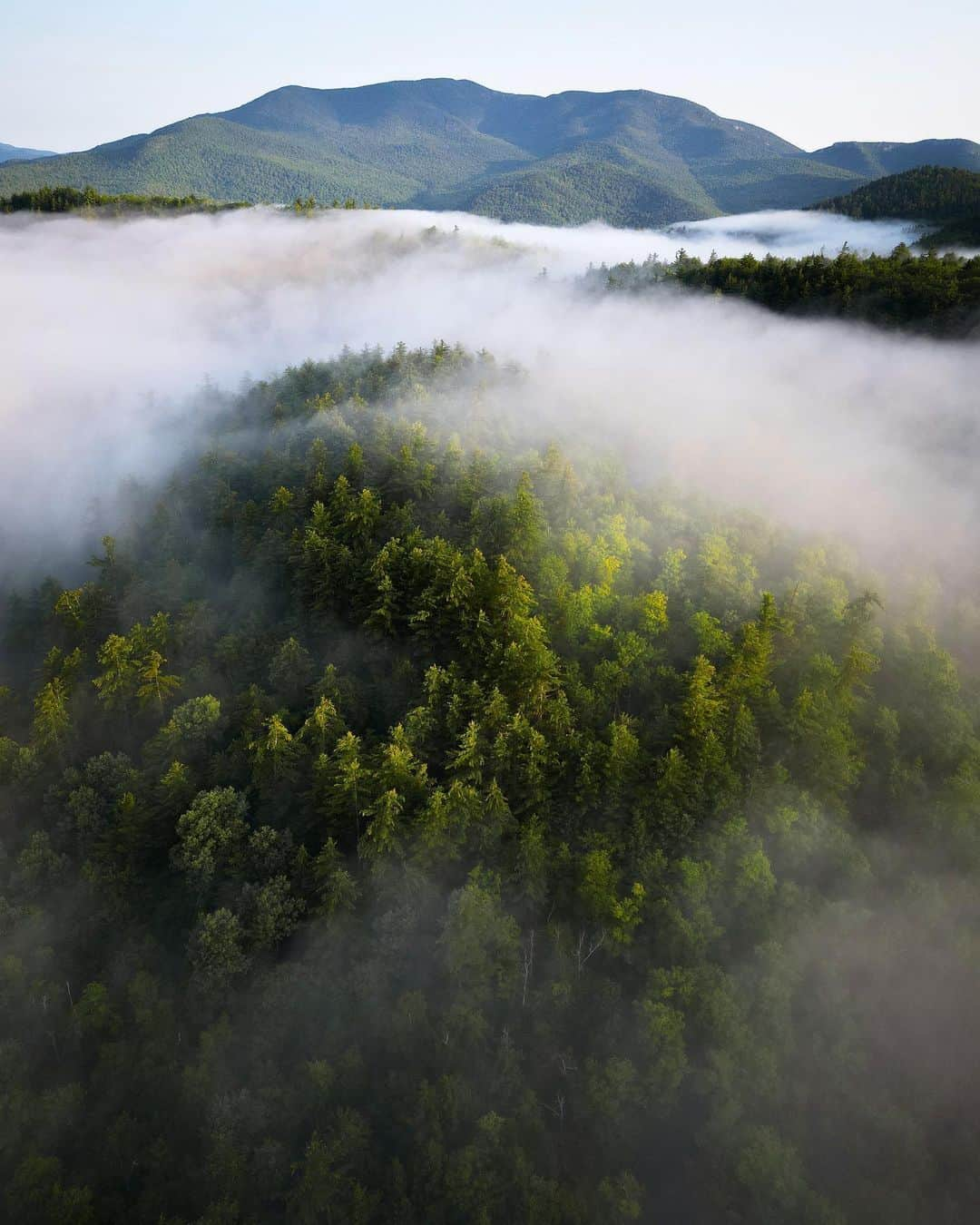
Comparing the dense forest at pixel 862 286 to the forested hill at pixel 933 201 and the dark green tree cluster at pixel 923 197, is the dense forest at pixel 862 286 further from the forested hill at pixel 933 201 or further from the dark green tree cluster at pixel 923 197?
the dark green tree cluster at pixel 923 197

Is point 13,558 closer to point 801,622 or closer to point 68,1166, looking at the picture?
point 68,1166

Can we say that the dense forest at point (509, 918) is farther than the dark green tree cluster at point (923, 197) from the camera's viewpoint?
No

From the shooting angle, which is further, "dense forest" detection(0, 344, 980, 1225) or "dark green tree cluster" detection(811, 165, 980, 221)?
"dark green tree cluster" detection(811, 165, 980, 221)

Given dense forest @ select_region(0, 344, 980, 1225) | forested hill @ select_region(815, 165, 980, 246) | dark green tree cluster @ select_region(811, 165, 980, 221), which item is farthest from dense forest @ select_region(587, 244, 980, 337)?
dense forest @ select_region(0, 344, 980, 1225)

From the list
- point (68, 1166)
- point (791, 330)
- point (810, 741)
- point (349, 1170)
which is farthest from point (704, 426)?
point (68, 1166)

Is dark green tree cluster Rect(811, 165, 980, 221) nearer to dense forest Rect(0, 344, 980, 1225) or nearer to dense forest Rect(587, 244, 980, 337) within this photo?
dense forest Rect(587, 244, 980, 337)

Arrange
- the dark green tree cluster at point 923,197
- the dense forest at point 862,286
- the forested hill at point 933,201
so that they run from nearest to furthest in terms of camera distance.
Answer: the dense forest at point 862,286 < the forested hill at point 933,201 < the dark green tree cluster at point 923,197

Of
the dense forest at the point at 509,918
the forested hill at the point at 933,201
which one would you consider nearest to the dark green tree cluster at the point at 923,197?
the forested hill at the point at 933,201
